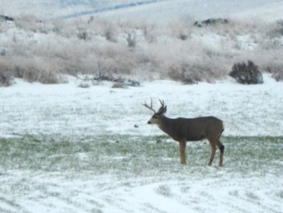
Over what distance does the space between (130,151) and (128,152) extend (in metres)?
0.32

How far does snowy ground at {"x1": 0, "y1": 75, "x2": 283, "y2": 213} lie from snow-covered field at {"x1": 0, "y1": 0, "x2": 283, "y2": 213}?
0.02 m

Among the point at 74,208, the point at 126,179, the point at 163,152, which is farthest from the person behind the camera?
the point at 163,152

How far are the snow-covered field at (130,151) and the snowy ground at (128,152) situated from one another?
21 millimetres

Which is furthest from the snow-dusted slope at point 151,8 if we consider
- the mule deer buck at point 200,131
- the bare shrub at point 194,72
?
the mule deer buck at point 200,131

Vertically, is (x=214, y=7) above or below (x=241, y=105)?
above

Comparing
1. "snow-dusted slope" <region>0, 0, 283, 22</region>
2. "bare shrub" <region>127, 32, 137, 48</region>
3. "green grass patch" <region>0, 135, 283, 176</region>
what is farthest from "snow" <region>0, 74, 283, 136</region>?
"snow-dusted slope" <region>0, 0, 283, 22</region>

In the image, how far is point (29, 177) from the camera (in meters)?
13.2

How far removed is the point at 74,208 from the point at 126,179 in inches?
96.4

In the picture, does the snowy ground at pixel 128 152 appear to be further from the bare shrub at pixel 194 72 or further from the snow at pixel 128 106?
the bare shrub at pixel 194 72

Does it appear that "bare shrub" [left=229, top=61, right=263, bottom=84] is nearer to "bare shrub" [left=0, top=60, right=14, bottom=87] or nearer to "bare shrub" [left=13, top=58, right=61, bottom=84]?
"bare shrub" [left=13, top=58, right=61, bottom=84]

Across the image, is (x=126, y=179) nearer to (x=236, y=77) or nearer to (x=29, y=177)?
(x=29, y=177)

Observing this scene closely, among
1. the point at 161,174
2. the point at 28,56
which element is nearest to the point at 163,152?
the point at 161,174

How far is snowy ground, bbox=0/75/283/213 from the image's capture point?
11258 millimetres

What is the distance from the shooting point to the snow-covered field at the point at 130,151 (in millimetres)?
11242
